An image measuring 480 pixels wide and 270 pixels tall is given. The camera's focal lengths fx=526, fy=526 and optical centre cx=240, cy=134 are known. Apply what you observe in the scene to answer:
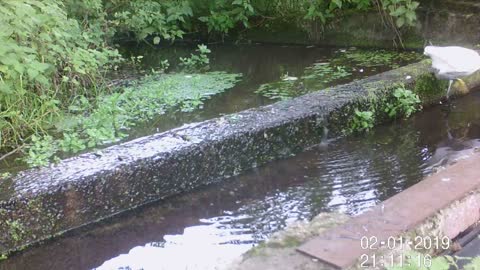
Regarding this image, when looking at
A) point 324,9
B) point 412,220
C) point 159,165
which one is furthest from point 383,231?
point 324,9

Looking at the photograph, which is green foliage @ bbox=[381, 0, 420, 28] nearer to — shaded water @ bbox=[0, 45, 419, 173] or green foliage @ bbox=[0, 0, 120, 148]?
shaded water @ bbox=[0, 45, 419, 173]

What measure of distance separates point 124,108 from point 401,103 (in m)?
2.57

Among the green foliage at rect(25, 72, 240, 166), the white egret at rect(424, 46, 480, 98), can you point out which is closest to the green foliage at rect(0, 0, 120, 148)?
the green foliage at rect(25, 72, 240, 166)

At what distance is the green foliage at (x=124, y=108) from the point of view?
3.79 m

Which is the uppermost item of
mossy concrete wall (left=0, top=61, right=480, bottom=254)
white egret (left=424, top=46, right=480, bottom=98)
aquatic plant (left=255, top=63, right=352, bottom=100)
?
white egret (left=424, top=46, right=480, bottom=98)

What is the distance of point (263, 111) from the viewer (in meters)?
4.29

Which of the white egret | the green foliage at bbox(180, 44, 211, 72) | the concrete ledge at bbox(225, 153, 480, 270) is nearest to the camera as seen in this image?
the concrete ledge at bbox(225, 153, 480, 270)

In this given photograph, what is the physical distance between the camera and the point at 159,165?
3516 mm

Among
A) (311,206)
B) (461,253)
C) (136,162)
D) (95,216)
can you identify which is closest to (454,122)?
(311,206)

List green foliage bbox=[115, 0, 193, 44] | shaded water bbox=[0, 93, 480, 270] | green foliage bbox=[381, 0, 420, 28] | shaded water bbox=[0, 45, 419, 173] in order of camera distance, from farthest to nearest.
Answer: green foliage bbox=[115, 0, 193, 44], green foliage bbox=[381, 0, 420, 28], shaded water bbox=[0, 45, 419, 173], shaded water bbox=[0, 93, 480, 270]

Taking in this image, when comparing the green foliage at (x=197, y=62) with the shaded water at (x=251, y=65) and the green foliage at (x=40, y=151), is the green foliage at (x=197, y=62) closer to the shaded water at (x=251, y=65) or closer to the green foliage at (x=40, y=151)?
the shaded water at (x=251, y=65)

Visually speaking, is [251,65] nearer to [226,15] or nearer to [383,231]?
[226,15]

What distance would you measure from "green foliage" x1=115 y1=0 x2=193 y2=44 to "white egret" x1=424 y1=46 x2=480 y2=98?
13.1 ft

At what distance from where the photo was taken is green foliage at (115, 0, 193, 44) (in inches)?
296
